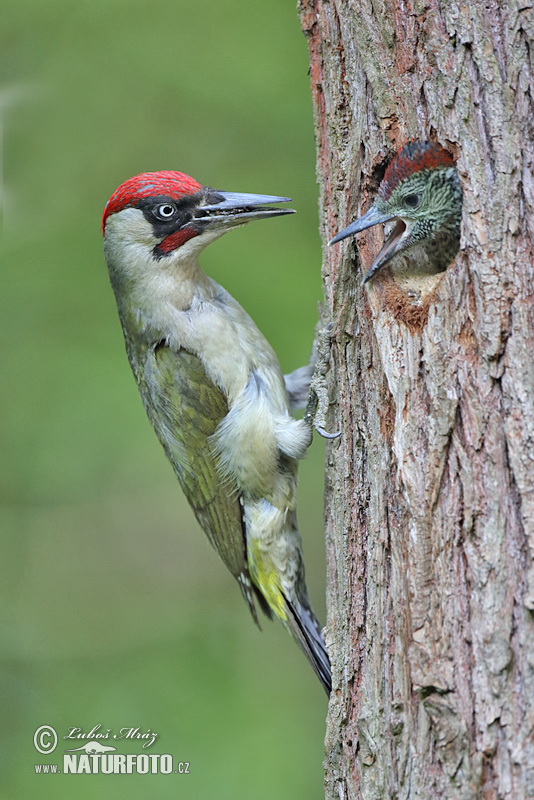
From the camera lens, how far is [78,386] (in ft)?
14.5

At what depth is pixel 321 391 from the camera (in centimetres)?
290

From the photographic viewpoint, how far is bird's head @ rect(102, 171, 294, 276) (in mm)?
3178

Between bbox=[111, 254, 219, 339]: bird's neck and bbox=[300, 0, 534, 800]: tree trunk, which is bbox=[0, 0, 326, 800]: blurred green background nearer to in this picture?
bbox=[111, 254, 219, 339]: bird's neck

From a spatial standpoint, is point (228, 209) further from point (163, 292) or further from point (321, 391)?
point (321, 391)

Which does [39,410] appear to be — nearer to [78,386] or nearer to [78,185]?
[78,386]

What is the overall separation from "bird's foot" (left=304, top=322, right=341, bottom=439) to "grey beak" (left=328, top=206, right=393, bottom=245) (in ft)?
1.08

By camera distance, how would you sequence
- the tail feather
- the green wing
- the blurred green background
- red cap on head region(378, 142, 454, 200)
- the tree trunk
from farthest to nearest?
Answer: the blurred green background
the green wing
the tail feather
red cap on head region(378, 142, 454, 200)
the tree trunk

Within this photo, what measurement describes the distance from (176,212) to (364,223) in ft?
3.45

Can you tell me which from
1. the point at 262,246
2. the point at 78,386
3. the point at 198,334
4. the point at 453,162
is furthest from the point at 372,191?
the point at 78,386

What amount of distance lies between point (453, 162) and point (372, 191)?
0.95 ft

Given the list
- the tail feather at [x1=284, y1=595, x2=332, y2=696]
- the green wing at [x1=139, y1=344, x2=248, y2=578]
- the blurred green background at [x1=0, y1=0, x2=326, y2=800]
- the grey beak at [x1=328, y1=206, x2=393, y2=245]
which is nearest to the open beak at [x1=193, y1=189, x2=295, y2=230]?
the green wing at [x1=139, y1=344, x2=248, y2=578]

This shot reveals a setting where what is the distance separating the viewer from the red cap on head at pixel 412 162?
7.50 feet

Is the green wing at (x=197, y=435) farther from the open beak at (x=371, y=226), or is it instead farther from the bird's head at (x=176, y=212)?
the open beak at (x=371, y=226)

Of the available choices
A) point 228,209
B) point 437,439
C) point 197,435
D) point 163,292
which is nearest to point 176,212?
point 228,209
